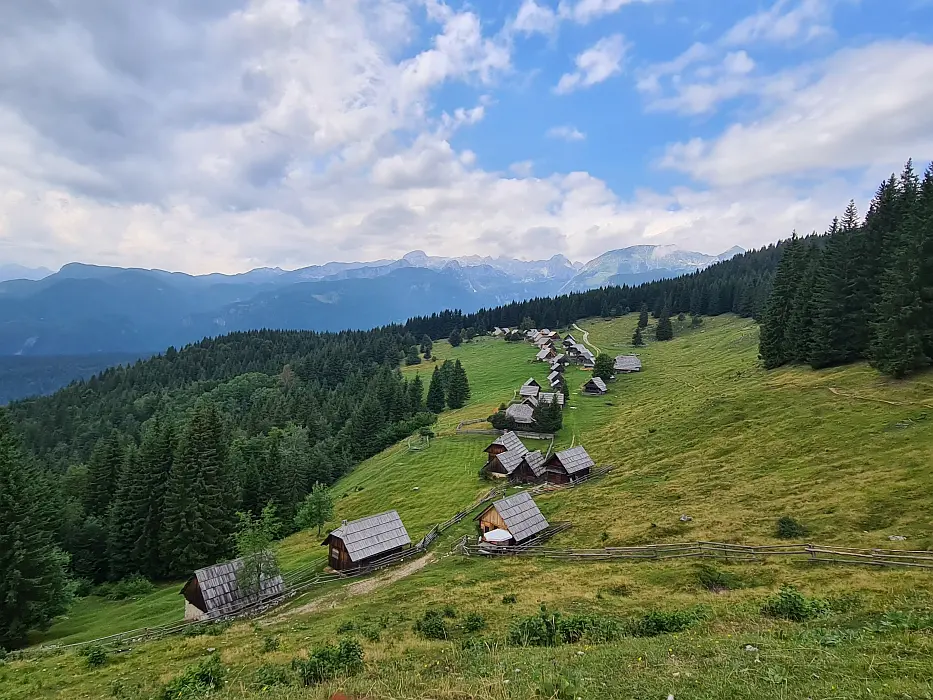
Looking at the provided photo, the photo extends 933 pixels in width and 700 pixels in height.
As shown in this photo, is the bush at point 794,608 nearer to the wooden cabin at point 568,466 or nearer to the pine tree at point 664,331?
the wooden cabin at point 568,466

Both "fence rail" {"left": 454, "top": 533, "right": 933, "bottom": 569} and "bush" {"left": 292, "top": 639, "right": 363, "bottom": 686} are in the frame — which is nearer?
"bush" {"left": 292, "top": 639, "right": 363, "bottom": 686}

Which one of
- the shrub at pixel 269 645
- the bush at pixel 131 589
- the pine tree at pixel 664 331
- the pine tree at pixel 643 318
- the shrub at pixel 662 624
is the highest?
the pine tree at pixel 643 318

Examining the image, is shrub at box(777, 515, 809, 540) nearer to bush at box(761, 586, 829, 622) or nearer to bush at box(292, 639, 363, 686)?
bush at box(761, 586, 829, 622)

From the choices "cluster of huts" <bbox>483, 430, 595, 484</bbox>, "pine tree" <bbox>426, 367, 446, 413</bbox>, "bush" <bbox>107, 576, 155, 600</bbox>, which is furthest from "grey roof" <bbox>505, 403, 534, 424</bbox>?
"bush" <bbox>107, 576, 155, 600</bbox>

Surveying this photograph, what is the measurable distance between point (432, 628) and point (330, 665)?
6787 mm

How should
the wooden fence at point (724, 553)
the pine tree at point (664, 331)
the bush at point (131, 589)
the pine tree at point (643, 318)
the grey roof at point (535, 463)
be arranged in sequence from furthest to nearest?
the pine tree at point (643, 318) < the pine tree at point (664, 331) < the grey roof at point (535, 463) < the bush at point (131, 589) < the wooden fence at point (724, 553)

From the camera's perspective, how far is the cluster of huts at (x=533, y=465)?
192ft

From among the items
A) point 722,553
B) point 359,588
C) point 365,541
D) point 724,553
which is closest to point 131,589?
point 365,541

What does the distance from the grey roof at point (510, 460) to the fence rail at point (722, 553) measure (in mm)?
19704

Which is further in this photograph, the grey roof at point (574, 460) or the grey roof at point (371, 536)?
the grey roof at point (574, 460)

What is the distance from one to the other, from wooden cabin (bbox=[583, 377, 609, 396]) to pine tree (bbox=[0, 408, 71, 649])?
85436mm

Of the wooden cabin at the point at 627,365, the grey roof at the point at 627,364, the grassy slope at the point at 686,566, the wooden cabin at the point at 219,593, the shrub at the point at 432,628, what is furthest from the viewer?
the grey roof at the point at 627,364

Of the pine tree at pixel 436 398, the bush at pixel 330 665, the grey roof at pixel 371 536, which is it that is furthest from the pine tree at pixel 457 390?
the bush at pixel 330 665

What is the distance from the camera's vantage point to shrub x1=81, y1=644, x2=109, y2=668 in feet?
88.4
